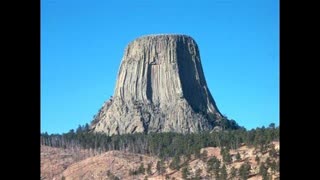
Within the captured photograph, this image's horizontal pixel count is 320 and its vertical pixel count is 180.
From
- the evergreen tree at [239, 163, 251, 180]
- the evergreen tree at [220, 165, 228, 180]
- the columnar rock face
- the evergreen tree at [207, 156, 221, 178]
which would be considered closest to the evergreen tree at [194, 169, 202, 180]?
the evergreen tree at [207, 156, 221, 178]

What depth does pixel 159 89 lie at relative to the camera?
7462 cm

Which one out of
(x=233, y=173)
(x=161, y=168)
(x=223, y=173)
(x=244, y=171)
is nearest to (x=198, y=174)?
(x=223, y=173)

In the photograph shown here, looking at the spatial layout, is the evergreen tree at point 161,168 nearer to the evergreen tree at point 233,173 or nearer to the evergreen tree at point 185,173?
the evergreen tree at point 185,173

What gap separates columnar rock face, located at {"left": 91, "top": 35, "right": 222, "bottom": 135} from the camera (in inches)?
2773

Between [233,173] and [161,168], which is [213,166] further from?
[161,168]

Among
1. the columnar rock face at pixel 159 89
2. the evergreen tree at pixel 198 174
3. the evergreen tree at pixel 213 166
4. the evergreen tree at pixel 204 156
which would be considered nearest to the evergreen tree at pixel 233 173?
the evergreen tree at pixel 213 166
